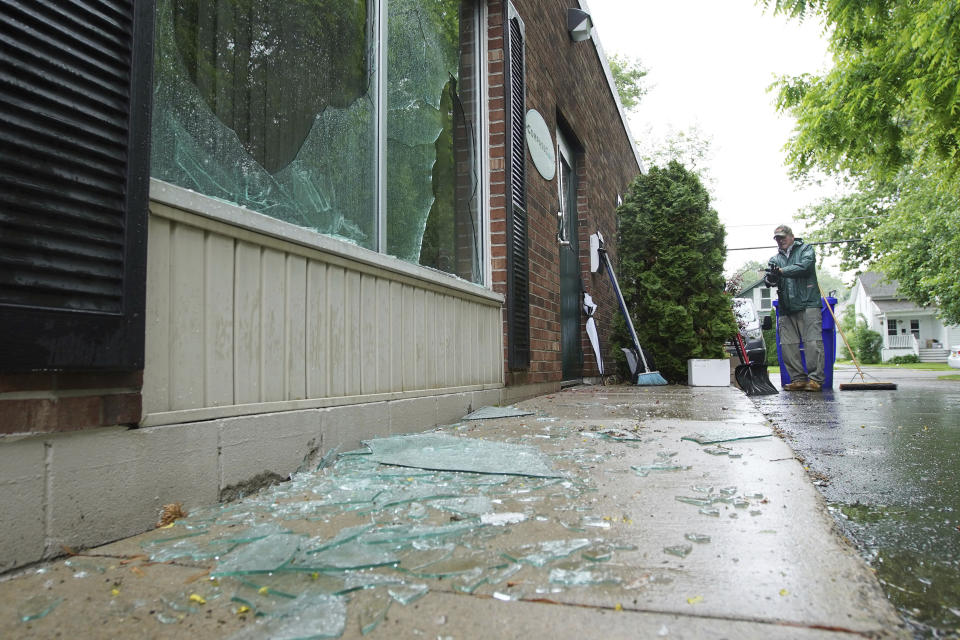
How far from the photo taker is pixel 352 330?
251cm

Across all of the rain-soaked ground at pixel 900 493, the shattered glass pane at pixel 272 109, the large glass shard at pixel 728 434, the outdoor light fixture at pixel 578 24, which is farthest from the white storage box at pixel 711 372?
the shattered glass pane at pixel 272 109

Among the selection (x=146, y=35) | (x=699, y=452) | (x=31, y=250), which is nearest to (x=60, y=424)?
(x=31, y=250)

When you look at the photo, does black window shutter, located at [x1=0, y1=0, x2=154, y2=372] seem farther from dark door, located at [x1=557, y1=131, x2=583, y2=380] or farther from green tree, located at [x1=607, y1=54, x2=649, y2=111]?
green tree, located at [x1=607, y1=54, x2=649, y2=111]

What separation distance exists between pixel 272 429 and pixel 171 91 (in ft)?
3.70

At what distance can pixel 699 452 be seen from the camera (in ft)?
7.78

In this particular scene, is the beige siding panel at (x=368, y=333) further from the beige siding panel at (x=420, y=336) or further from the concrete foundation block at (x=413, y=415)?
the beige siding panel at (x=420, y=336)

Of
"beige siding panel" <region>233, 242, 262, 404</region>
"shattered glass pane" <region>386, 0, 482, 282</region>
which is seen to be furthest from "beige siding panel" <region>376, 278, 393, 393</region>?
"beige siding panel" <region>233, 242, 262, 404</region>

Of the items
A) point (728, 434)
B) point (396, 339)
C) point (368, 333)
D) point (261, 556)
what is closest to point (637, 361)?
point (728, 434)

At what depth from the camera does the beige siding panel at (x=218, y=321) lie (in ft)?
5.80

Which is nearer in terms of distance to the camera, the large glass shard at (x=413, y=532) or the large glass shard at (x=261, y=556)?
the large glass shard at (x=261, y=556)

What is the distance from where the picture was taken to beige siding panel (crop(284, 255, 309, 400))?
6.94 feet

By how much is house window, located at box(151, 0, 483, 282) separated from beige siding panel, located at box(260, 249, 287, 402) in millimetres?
250

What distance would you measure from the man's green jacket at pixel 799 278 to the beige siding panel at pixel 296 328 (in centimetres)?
651

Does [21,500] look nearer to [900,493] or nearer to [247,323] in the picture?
[247,323]
